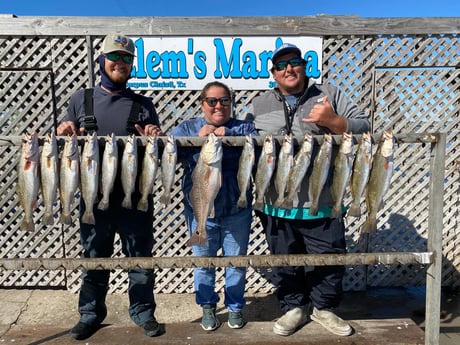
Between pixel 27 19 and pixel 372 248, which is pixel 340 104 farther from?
pixel 27 19

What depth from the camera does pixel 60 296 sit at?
483 cm

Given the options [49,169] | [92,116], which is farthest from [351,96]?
[49,169]

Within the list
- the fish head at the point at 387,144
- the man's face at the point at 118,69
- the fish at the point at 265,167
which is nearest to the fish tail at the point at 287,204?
the fish at the point at 265,167

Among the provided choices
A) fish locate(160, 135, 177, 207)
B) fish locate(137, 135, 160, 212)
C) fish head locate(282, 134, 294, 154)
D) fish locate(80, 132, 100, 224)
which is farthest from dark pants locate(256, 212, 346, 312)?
fish locate(80, 132, 100, 224)

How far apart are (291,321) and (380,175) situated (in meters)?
1.42

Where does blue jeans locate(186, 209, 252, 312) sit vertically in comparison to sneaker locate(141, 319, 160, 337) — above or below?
above

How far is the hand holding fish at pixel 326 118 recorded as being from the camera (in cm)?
276

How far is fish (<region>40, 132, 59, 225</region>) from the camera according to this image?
2.59 m

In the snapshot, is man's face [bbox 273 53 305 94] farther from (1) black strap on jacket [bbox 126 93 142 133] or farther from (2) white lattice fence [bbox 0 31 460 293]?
(2) white lattice fence [bbox 0 31 460 293]

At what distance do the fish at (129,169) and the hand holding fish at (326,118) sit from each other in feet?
4.04

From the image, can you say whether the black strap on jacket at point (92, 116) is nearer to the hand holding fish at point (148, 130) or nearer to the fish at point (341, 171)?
the hand holding fish at point (148, 130)

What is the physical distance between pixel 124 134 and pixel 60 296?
293 cm

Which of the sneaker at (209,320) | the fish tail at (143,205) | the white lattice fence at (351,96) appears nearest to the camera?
the fish tail at (143,205)

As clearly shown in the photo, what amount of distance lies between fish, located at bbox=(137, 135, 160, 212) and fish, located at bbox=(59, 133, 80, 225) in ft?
1.46
